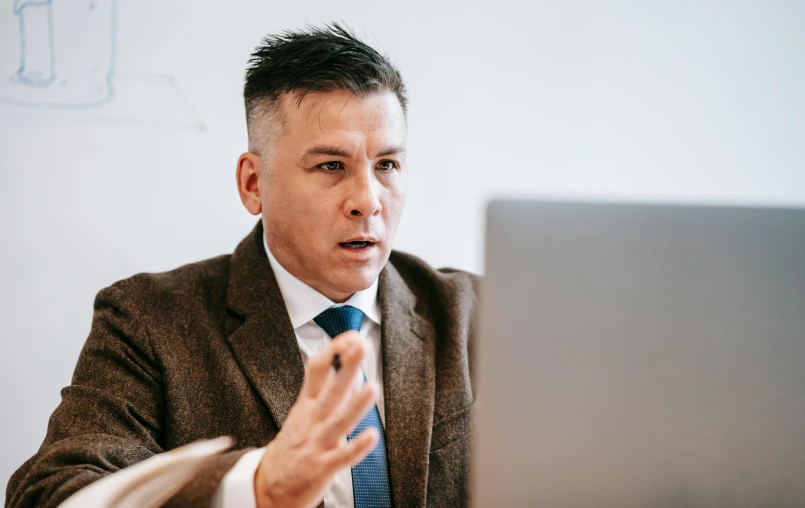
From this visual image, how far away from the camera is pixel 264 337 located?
3.99 ft

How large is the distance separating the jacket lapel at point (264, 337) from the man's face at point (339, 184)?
8 centimetres

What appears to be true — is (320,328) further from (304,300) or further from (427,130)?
(427,130)

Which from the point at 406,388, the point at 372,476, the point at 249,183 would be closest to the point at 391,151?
the point at 249,183

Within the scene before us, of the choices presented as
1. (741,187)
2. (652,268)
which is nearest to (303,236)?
(652,268)

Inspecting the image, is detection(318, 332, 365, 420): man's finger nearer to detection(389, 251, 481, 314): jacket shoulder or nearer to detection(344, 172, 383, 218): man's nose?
detection(344, 172, 383, 218): man's nose

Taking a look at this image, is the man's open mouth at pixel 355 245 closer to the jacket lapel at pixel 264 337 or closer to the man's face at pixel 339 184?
the man's face at pixel 339 184

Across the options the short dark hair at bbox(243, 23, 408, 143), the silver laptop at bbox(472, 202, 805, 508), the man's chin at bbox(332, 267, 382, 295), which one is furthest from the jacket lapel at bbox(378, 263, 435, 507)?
the silver laptop at bbox(472, 202, 805, 508)

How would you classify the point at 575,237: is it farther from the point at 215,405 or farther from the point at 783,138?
the point at 783,138

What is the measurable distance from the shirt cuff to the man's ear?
Result: 0.63 m

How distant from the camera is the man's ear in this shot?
135 cm

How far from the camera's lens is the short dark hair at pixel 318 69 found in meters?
1.22

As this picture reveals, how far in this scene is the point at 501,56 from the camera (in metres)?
1.84

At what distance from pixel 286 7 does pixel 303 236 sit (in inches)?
27.8

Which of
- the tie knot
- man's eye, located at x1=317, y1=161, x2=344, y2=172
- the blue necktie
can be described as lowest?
the blue necktie
